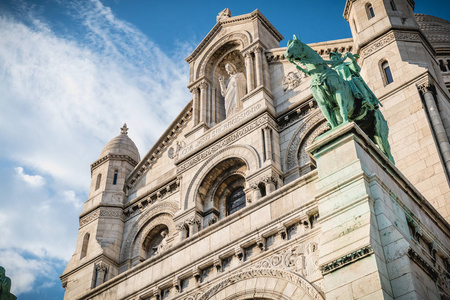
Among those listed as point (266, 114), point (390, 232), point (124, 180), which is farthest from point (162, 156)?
point (390, 232)

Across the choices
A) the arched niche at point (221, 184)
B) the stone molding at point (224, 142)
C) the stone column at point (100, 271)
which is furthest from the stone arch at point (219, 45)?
the stone column at point (100, 271)

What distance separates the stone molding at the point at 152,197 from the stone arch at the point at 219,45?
5.73m

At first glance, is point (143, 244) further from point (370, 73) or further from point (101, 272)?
point (370, 73)

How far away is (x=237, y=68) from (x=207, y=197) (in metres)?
7.23

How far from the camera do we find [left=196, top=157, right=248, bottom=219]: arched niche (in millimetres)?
24703

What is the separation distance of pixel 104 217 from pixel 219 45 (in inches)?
373

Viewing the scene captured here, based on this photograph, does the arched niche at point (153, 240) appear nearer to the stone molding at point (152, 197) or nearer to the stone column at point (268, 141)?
the stone molding at point (152, 197)

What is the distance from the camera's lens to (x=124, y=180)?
96.4ft

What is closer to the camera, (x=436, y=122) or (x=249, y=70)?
(x=436, y=122)

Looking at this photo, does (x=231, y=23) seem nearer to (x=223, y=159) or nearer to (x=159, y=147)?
(x=159, y=147)

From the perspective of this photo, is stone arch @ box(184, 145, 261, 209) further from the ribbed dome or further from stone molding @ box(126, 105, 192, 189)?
the ribbed dome

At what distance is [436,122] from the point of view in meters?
19.0

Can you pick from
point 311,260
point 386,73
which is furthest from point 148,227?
point 311,260

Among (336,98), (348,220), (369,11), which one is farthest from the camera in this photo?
(369,11)
